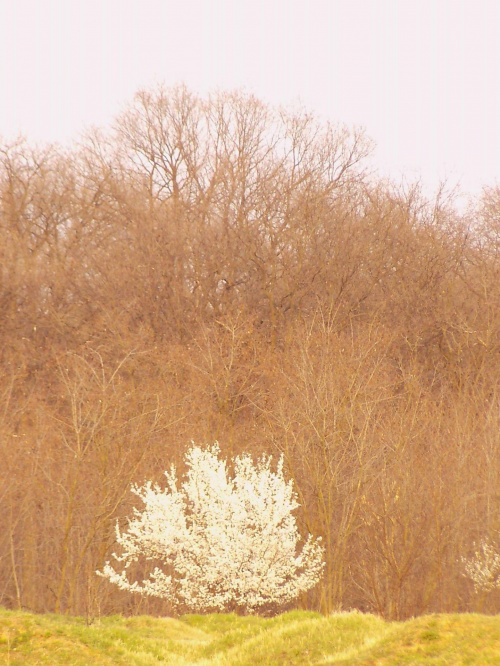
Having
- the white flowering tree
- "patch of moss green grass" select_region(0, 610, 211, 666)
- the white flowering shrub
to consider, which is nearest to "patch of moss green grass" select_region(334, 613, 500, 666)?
"patch of moss green grass" select_region(0, 610, 211, 666)

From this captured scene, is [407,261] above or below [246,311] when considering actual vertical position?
above

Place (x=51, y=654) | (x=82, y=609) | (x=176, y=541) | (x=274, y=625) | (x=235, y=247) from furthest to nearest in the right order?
(x=235, y=247) < (x=82, y=609) < (x=176, y=541) < (x=274, y=625) < (x=51, y=654)

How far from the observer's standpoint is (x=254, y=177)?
48.3 meters

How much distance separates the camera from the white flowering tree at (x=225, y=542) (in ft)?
64.5

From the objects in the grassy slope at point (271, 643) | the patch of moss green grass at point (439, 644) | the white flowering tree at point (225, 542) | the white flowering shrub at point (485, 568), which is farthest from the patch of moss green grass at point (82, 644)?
the white flowering shrub at point (485, 568)

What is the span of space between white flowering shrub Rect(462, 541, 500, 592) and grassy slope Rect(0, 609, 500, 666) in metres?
8.88

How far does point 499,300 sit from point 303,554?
2639 cm

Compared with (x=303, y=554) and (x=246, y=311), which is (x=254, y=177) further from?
(x=303, y=554)

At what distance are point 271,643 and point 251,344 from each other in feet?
75.9

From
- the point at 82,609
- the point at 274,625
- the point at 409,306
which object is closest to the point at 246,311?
the point at 409,306

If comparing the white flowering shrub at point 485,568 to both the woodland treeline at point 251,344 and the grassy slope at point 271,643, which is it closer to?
the woodland treeline at point 251,344

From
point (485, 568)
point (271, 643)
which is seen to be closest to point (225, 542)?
point (271, 643)

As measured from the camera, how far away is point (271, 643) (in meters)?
12.9

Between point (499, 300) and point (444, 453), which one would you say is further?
point (499, 300)
